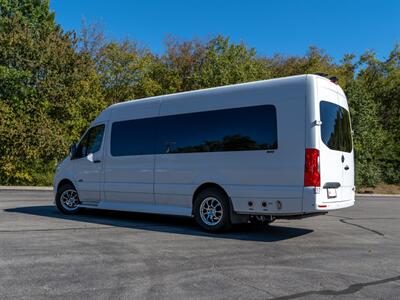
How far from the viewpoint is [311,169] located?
25.9ft

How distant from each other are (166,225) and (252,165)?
2.53 metres

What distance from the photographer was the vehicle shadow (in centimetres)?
881

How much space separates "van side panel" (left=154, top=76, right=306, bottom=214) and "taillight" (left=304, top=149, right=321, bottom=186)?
89 millimetres

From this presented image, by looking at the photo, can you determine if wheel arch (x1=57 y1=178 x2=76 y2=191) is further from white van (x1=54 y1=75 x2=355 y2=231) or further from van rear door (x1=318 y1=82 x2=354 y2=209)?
van rear door (x1=318 y1=82 x2=354 y2=209)

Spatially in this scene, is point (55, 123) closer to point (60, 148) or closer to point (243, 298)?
point (60, 148)

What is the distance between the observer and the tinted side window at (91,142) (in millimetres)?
11125

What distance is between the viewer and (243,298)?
4816mm

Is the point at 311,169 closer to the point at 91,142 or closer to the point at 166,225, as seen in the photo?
the point at 166,225

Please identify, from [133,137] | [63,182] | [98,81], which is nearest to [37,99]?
[98,81]

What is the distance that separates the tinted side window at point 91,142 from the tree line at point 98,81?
14.2m

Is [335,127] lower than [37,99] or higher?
lower

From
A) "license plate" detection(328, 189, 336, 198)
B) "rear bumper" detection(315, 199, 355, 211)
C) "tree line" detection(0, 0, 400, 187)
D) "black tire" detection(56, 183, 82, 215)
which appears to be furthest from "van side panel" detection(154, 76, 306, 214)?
"tree line" detection(0, 0, 400, 187)

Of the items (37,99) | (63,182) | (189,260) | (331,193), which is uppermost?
(37,99)

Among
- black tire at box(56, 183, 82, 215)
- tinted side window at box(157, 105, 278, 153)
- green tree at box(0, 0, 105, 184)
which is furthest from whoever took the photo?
green tree at box(0, 0, 105, 184)
